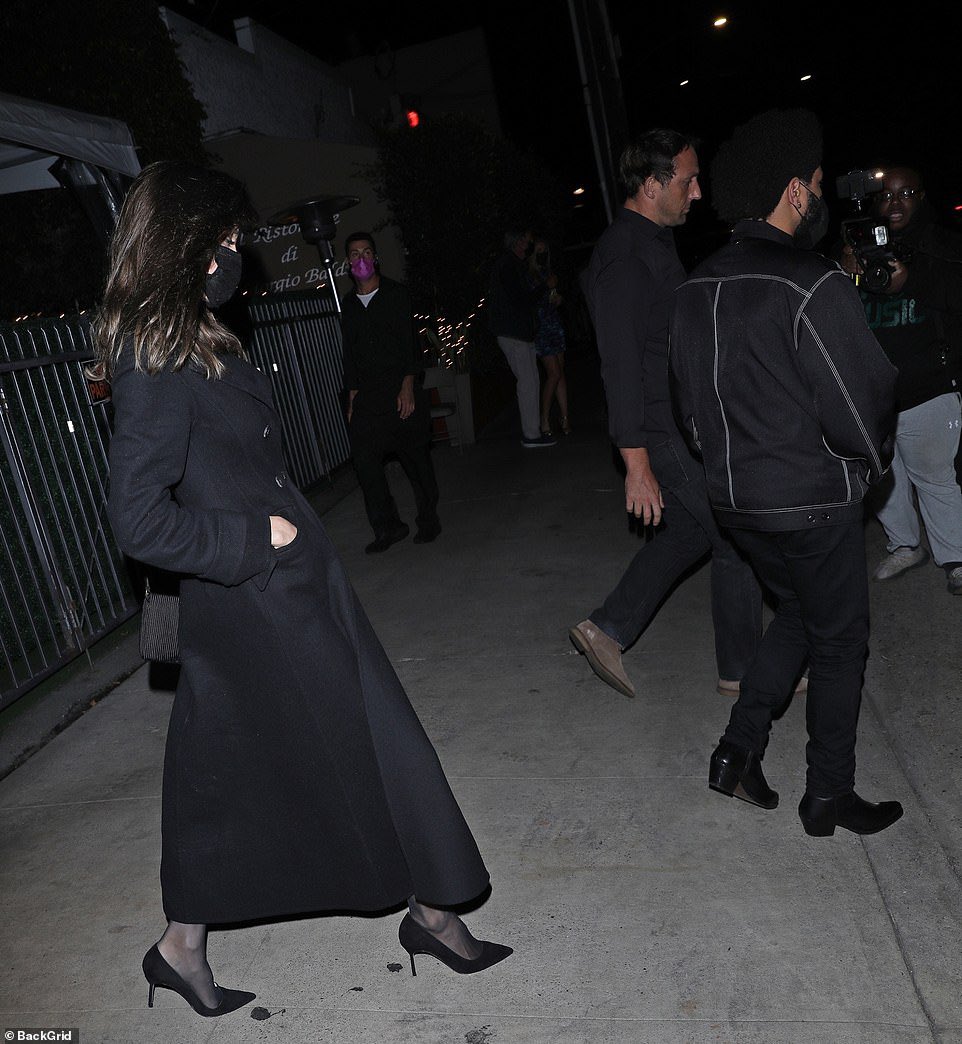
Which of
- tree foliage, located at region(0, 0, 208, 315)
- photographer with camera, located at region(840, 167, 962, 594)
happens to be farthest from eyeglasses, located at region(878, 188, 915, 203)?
tree foliage, located at region(0, 0, 208, 315)

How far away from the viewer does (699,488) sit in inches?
151

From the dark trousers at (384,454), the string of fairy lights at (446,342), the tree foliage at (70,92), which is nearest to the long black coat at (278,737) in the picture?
the dark trousers at (384,454)

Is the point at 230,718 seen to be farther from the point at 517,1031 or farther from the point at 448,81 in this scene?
the point at 448,81

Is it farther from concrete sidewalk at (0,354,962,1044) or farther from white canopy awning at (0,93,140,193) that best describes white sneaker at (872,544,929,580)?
white canopy awning at (0,93,140,193)

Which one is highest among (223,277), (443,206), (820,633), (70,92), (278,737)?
(70,92)

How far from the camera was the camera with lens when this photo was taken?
168 inches

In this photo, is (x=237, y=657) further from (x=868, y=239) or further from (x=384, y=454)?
(x=384, y=454)

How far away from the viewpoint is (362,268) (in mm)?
6852

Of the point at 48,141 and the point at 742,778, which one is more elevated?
the point at 48,141

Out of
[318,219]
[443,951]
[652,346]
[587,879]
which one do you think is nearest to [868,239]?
[652,346]

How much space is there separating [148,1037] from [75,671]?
3164 mm

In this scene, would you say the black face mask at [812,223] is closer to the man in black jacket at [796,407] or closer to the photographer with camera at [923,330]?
the man in black jacket at [796,407]

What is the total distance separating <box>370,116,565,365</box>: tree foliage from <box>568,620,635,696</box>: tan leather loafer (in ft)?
36.5

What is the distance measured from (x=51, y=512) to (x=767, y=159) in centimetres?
423
